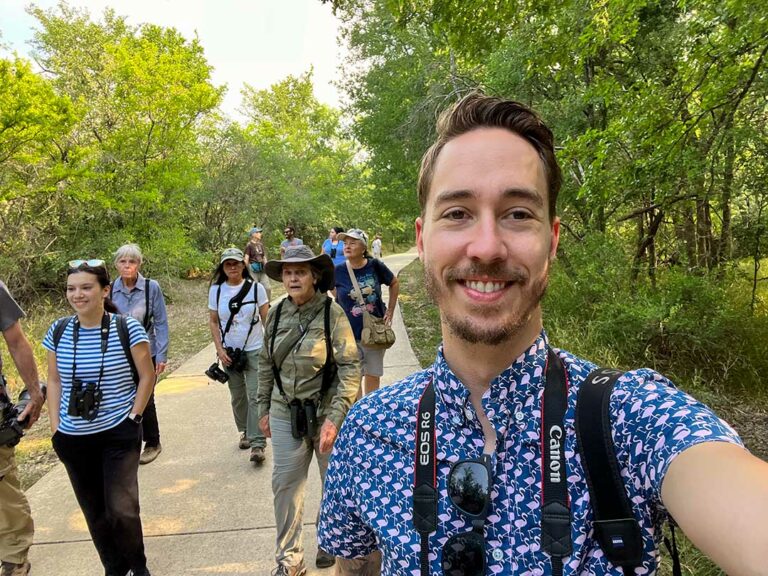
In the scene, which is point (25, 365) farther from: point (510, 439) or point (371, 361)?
point (510, 439)

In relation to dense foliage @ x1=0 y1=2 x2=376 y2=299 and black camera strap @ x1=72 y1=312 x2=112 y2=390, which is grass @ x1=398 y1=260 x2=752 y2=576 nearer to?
black camera strap @ x1=72 y1=312 x2=112 y2=390

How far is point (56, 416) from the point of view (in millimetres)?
2908

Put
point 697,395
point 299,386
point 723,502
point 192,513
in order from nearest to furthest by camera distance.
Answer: point 723,502 < point 299,386 < point 192,513 < point 697,395

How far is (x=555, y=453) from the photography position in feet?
3.24

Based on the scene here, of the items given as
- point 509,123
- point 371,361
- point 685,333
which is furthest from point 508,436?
point 685,333

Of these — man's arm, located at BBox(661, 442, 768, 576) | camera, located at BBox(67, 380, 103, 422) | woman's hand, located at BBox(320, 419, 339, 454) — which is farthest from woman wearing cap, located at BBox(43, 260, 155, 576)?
man's arm, located at BBox(661, 442, 768, 576)

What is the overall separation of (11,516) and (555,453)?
3.67 m

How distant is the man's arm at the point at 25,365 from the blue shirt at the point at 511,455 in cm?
292


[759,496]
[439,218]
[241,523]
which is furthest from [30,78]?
[759,496]

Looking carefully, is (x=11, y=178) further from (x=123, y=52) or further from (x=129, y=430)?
(x=129, y=430)

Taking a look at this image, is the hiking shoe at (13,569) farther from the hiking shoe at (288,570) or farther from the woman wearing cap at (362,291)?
the woman wearing cap at (362,291)

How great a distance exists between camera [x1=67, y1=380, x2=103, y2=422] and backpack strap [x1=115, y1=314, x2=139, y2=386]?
0.23 metres

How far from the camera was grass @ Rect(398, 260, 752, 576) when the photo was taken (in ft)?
9.59

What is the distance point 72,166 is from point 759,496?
45.4ft
